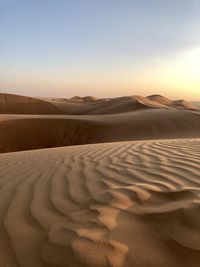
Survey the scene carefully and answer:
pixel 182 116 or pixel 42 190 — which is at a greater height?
pixel 42 190

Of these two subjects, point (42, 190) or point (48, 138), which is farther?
point (48, 138)

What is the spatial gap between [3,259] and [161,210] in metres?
1.03

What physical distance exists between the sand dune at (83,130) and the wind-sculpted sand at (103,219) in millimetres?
11771

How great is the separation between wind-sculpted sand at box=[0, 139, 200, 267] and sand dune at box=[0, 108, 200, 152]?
38.6 ft

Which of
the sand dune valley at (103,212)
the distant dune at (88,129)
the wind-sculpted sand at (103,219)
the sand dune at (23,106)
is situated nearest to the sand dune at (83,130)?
the distant dune at (88,129)

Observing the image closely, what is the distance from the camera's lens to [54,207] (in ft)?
8.34

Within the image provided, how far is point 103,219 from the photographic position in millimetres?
2184

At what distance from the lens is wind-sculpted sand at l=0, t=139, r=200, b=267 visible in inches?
68.3

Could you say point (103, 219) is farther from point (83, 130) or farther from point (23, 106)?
point (23, 106)

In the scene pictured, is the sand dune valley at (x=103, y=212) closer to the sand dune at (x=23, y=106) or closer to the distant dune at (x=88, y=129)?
the distant dune at (x=88, y=129)

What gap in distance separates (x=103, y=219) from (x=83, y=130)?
1487 centimetres

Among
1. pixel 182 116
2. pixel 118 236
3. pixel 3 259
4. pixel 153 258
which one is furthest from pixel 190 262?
pixel 182 116

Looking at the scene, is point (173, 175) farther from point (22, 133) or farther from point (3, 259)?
point (22, 133)

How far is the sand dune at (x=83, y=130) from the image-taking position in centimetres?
1559
